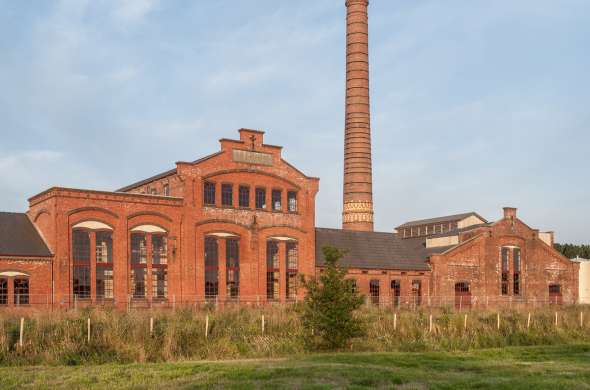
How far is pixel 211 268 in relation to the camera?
39.2 m

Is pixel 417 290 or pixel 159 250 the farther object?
pixel 417 290

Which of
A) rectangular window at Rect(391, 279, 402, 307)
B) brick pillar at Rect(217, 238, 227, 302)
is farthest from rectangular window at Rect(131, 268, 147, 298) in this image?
rectangular window at Rect(391, 279, 402, 307)

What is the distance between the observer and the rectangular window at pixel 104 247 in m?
35.9

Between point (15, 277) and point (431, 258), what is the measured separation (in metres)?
25.4

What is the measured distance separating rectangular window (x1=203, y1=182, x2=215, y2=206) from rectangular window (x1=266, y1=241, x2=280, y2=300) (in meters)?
4.31

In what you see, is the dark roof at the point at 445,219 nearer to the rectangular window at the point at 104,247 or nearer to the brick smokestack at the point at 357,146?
the brick smokestack at the point at 357,146

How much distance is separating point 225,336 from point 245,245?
57.8ft

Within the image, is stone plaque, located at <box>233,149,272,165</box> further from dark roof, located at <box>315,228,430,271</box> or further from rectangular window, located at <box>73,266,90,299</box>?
rectangular window, located at <box>73,266,90,299</box>

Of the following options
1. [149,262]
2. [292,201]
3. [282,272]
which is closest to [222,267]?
[282,272]

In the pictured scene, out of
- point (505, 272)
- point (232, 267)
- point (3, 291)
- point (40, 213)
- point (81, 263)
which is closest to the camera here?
point (3, 291)

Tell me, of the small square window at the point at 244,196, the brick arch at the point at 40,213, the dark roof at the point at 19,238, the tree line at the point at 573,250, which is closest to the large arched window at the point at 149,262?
the brick arch at the point at 40,213

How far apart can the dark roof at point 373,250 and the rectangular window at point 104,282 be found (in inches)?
506

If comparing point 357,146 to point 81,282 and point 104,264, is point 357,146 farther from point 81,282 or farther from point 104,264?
point 81,282

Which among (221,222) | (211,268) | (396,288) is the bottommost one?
(396,288)
